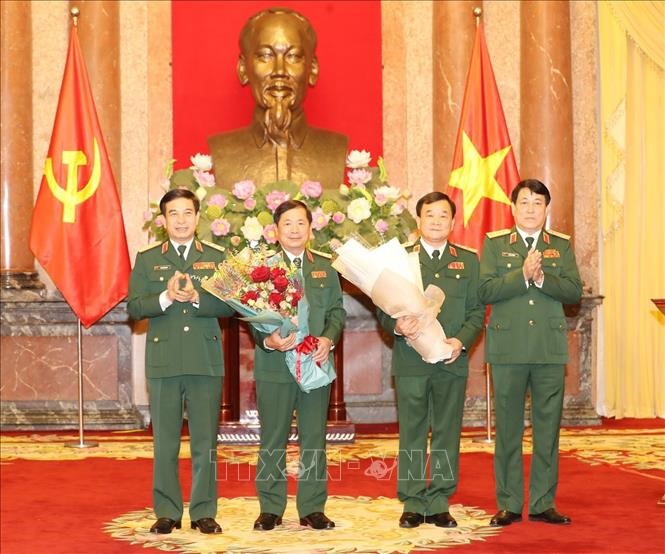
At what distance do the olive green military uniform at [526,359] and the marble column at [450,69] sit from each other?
4.07 m

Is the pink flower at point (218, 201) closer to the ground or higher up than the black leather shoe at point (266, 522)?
higher up

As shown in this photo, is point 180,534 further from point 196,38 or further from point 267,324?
point 196,38

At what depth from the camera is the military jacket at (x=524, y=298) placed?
5.09 m

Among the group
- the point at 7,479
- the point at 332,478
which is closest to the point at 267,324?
the point at 332,478

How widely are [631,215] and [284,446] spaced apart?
5065 mm

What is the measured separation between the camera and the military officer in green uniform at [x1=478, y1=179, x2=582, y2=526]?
5.09m

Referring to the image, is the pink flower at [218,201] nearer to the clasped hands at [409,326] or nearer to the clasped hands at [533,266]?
the clasped hands at [409,326]

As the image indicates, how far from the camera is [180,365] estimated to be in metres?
5.00

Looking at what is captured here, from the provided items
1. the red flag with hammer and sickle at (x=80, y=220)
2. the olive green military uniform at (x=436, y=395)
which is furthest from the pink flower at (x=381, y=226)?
the olive green military uniform at (x=436, y=395)

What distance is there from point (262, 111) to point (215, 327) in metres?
3.84

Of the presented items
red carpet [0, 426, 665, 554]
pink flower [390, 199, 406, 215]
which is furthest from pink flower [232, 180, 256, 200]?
red carpet [0, 426, 665, 554]

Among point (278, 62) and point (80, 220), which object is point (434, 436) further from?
point (278, 62)

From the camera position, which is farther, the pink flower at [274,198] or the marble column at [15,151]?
the marble column at [15,151]

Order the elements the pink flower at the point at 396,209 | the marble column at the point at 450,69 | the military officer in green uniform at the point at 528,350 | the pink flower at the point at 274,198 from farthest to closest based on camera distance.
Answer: the marble column at the point at 450,69
the pink flower at the point at 396,209
the pink flower at the point at 274,198
the military officer in green uniform at the point at 528,350
